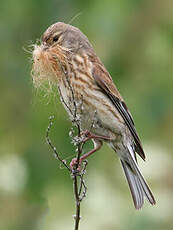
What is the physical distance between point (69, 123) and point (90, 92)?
100cm

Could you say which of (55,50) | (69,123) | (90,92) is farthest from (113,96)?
(69,123)

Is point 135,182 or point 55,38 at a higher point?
point 55,38

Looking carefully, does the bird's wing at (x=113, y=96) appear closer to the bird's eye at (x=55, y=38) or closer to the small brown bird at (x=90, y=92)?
the small brown bird at (x=90, y=92)

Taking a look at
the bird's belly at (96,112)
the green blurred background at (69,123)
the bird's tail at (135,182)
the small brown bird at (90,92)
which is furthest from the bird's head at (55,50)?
the bird's tail at (135,182)

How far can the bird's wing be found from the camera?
7.47 m

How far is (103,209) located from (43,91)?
106 cm

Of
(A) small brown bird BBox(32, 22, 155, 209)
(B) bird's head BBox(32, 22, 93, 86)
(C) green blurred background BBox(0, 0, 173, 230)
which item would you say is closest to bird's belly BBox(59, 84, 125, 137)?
Answer: (A) small brown bird BBox(32, 22, 155, 209)

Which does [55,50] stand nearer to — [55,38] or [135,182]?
[55,38]

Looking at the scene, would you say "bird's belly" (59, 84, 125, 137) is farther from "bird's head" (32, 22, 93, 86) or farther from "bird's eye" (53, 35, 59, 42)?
"bird's eye" (53, 35, 59, 42)

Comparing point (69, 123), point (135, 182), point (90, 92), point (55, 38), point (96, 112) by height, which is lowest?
point (135, 182)

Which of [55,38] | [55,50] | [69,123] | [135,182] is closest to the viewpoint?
[55,50]

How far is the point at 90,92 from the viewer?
734cm

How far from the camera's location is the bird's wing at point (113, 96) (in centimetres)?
747

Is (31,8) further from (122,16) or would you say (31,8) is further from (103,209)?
(103,209)
